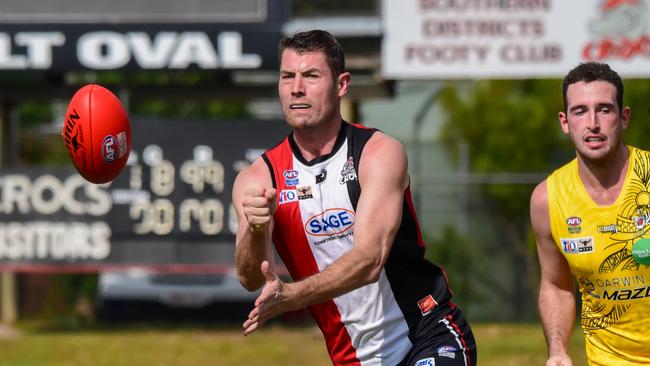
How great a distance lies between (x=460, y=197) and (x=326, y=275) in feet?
40.5

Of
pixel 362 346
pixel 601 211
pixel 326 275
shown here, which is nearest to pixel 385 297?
pixel 362 346

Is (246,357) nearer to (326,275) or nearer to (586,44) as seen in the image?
(586,44)

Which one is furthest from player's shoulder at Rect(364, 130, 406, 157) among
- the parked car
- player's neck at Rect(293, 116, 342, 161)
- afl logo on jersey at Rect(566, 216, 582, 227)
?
the parked car

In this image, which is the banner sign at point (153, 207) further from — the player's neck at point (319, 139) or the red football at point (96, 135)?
the player's neck at point (319, 139)

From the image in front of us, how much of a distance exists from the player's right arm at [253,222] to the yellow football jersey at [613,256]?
1.53 metres

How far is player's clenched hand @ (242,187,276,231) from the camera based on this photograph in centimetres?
510

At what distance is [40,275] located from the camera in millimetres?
18312

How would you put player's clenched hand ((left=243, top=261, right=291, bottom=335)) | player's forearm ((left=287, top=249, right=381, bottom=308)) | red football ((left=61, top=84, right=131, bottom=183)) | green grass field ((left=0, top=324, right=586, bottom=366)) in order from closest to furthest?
player's clenched hand ((left=243, top=261, right=291, bottom=335))
player's forearm ((left=287, top=249, right=381, bottom=308))
red football ((left=61, top=84, right=131, bottom=183))
green grass field ((left=0, top=324, right=586, bottom=366))

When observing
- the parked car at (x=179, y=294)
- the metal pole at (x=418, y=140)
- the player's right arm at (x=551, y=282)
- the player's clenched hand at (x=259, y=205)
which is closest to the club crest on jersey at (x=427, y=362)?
the player's right arm at (x=551, y=282)

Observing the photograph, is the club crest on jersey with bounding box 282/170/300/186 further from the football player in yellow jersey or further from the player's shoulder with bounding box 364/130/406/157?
the football player in yellow jersey

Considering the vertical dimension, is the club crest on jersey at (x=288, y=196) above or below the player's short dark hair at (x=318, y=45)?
below

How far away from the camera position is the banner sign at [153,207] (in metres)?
13.6

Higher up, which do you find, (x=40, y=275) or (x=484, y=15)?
(x=484, y=15)

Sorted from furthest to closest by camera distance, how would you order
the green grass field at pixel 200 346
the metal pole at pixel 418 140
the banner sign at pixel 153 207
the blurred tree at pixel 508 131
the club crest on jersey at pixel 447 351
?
the blurred tree at pixel 508 131 < the metal pole at pixel 418 140 < the banner sign at pixel 153 207 < the green grass field at pixel 200 346 < the club crest on jersey at pixel 447 351
